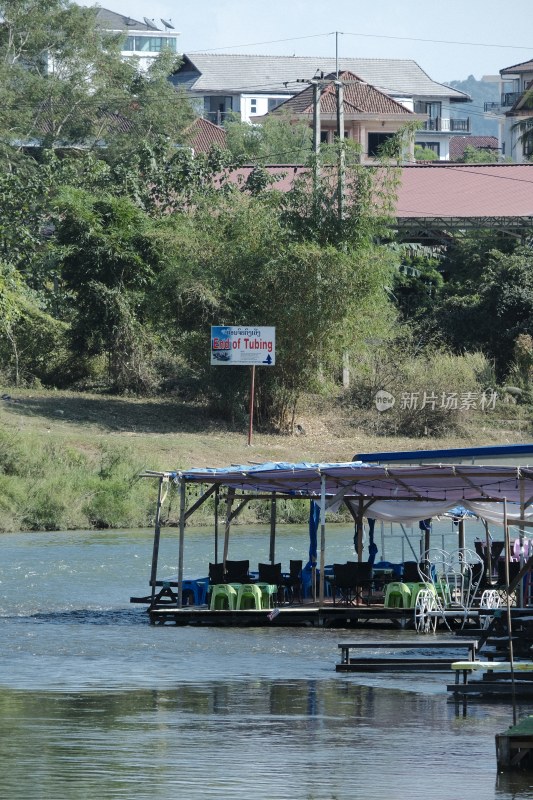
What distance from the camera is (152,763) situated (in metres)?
13.3

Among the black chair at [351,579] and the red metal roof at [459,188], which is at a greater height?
the red metal roof at [459,188]

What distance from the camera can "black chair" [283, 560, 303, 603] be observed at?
24.4 metres

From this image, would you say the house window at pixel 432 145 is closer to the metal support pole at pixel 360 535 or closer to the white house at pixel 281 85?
the white house at pixel 281 85

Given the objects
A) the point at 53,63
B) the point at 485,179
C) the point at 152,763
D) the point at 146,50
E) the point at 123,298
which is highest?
the point at 146,50

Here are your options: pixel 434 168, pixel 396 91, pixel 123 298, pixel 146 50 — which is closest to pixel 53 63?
pixel 434 168

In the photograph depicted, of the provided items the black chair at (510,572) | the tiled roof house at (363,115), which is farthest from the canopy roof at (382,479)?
the tiled roof house at (363,115)

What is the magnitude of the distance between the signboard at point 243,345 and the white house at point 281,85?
6840 cm

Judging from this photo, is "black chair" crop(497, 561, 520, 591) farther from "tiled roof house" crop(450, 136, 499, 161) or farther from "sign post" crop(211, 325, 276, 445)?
"tiled roof house" crop(450, 136, 499, 161)

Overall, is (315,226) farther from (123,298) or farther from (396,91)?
(396,91)

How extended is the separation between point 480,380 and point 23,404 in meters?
14.8

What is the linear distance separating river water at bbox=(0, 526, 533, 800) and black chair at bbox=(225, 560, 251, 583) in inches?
47.3

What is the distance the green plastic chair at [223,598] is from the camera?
2322 cm

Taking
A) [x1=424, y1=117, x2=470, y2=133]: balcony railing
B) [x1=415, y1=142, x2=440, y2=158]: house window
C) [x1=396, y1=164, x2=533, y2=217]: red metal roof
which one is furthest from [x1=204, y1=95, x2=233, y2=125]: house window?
[x1=396, y1=164, x2=533, y2=217]: red metal roof

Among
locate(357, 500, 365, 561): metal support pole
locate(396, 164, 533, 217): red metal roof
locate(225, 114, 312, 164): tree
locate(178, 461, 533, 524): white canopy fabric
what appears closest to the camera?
locate(178, 461, 533, 524): white canopy fabric
